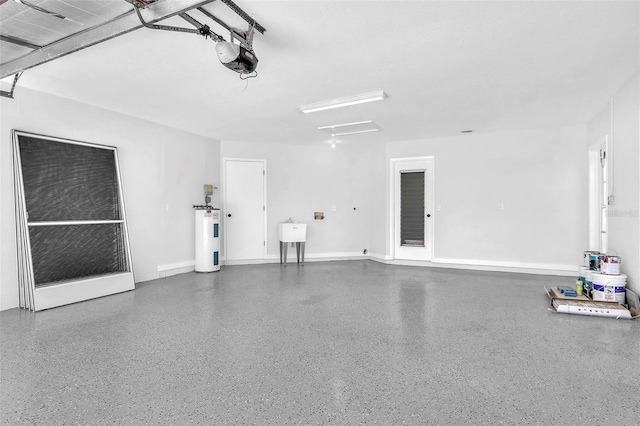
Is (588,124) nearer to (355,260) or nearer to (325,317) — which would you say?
(355,260)

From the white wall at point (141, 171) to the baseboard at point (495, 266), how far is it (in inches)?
167

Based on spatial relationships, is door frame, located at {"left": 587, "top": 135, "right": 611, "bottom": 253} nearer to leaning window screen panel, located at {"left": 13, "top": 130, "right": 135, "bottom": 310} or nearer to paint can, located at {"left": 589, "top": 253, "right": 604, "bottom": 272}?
paint can, located at {"left": 589, "top": 253, "right": 604, "bottom": 272}

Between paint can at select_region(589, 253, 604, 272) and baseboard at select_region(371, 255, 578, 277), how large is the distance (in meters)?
1.82

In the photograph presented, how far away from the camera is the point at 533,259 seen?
6.13 m

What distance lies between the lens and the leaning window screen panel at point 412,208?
7.10 meters

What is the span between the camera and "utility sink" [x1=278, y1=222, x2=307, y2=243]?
7059mm

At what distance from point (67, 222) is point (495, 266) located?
22.8 ft

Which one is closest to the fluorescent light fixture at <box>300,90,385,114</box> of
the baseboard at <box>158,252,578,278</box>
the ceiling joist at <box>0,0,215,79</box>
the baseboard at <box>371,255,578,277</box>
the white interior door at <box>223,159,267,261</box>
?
the ceiling joist at <box>0,0,215,79</box>

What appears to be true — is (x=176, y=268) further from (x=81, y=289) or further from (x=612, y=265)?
(x=612, y=265)

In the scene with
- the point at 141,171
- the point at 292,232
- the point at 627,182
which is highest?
the point at 141,171

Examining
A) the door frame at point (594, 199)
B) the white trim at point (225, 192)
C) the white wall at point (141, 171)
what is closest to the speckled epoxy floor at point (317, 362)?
the white wall at point (141, 171)

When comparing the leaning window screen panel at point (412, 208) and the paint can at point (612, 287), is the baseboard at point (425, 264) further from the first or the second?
the paint can at point (612, 287)

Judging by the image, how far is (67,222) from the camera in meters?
4.25

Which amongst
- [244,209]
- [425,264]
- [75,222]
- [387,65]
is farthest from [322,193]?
[75,222]
